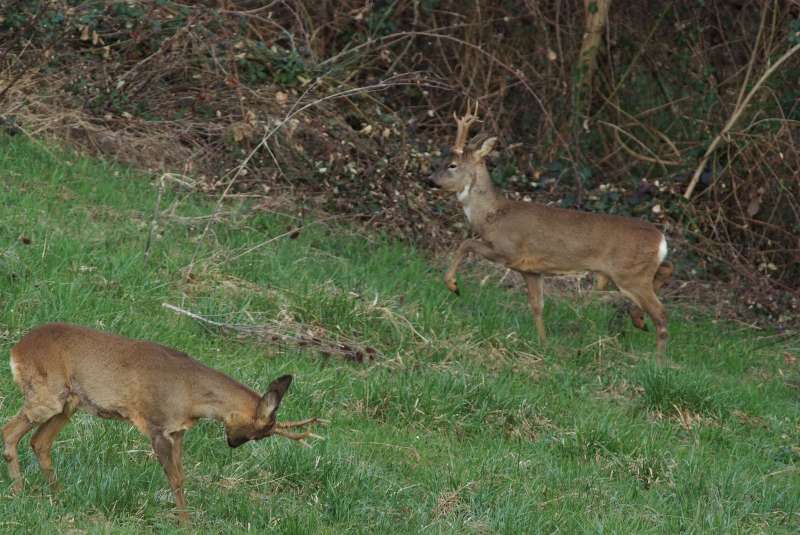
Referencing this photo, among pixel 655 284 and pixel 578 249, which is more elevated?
pixel 578 249

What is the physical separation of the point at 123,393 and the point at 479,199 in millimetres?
5358

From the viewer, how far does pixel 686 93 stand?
13.9 m

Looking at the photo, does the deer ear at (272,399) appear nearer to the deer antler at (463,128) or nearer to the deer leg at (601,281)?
the deer leg at (601,281)

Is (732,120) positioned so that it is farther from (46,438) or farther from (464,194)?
(46,438)

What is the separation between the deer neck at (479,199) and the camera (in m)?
10.2

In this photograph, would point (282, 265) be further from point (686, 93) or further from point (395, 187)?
point (686, 93)

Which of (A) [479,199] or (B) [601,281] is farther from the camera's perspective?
(A) [479,199]

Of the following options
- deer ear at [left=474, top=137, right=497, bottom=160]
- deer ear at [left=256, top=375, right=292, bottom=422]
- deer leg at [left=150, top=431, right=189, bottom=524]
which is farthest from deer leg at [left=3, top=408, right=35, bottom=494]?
deer ear at [left=474, top=137, right=497, bottom=160]

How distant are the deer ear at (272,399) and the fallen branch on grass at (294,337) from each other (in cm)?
260

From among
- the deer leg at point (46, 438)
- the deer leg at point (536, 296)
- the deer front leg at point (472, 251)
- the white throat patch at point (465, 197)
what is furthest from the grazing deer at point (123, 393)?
the white throat patch at point (465, 197)

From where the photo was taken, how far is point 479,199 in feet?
33.9

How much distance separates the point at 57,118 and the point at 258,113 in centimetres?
162

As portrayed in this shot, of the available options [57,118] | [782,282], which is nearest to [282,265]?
[57,118]

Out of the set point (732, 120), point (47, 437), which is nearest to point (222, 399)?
point (47, 437)
